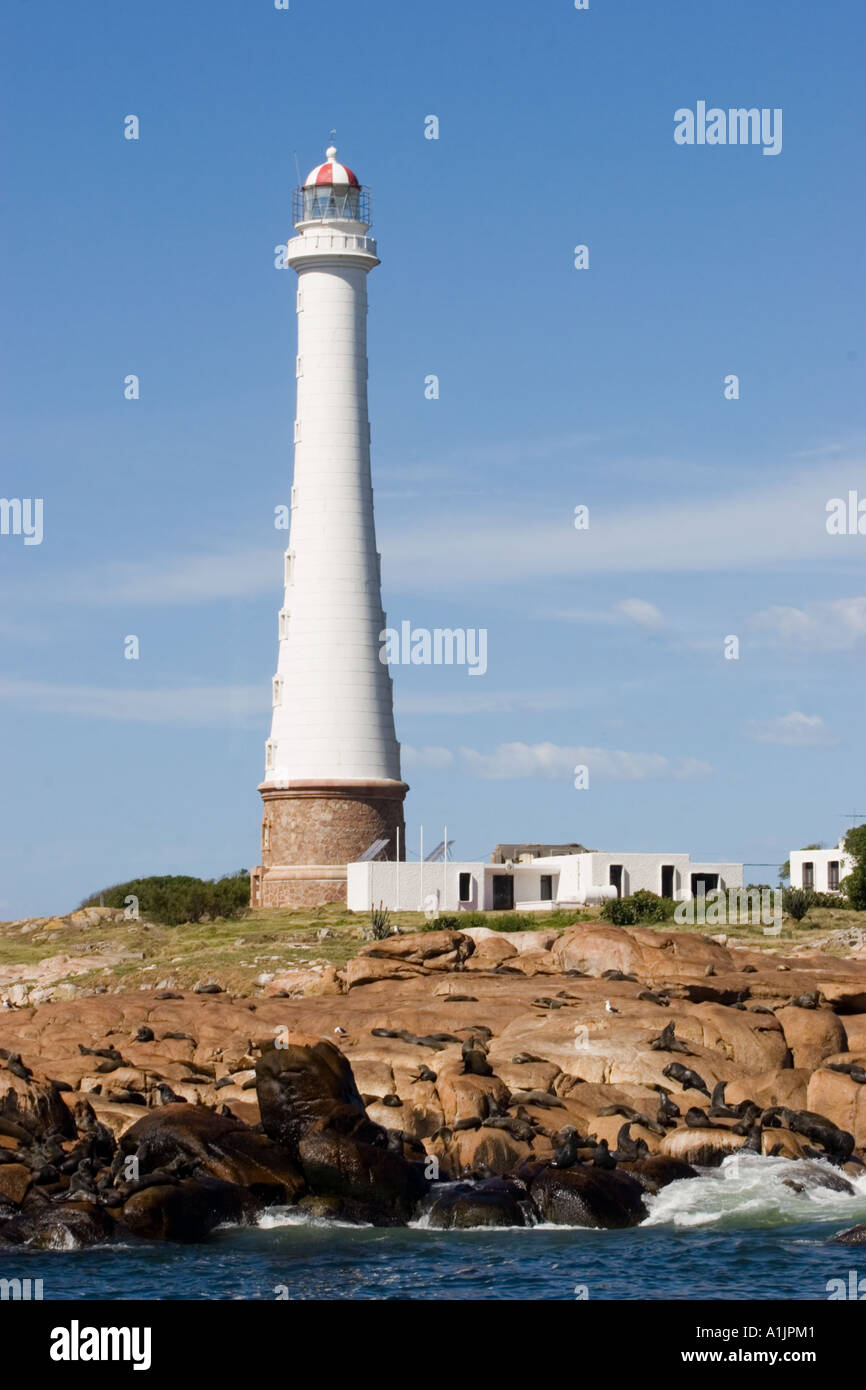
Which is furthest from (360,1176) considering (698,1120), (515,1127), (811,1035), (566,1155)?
(811,1035)

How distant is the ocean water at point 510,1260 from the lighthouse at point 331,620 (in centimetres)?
3394

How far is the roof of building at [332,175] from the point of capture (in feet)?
211

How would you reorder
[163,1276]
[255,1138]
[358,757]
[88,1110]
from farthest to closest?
[358,757]
[88,1110]
[255,1138]
[163,1276]

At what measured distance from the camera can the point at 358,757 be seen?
62.8 meters

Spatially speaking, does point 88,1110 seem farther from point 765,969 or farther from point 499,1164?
point 765,969

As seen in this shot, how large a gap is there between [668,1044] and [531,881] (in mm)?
35103

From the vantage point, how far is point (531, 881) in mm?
70562

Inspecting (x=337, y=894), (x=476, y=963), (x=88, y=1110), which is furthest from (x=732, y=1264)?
(x=337, y=894)

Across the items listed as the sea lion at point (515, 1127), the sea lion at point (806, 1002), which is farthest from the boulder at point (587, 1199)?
the sea lion at point (806, 1002)

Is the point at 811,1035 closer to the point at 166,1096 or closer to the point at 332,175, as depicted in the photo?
the point at 166,1096

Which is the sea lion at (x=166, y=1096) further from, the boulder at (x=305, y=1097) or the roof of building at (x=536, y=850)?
the roof of building at (x=536, y=850)

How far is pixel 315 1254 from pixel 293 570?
3932 cm

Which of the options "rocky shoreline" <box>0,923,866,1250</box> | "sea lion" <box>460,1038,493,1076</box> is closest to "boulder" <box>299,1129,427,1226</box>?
"rocky shoreline" <box>0,923,866,1250</box>

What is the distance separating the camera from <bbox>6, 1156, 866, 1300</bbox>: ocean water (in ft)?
78.6
